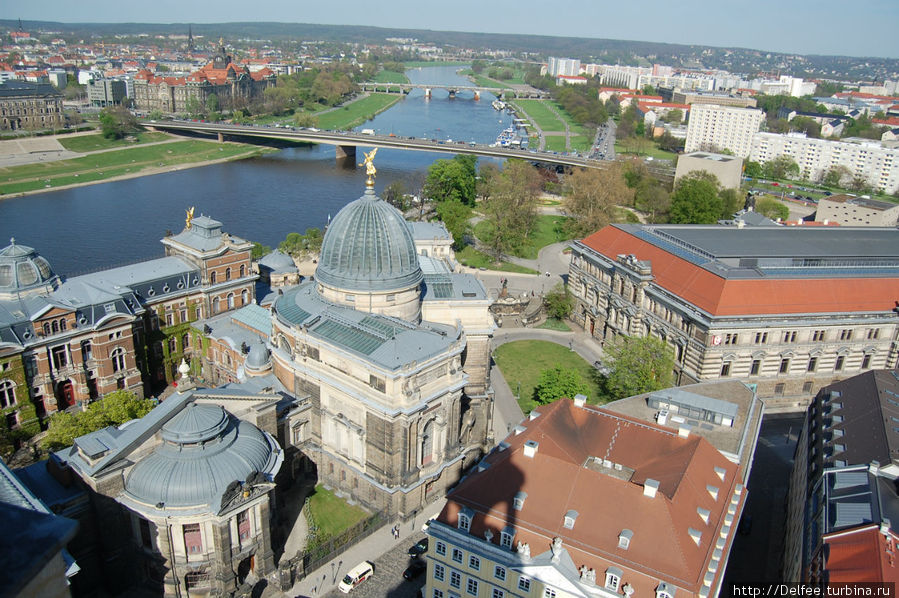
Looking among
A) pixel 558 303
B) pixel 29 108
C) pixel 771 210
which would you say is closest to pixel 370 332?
pixel 558 303

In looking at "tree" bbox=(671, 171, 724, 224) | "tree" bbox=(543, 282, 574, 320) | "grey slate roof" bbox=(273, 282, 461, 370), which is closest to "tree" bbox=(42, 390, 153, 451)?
"grey slate roof" bbox=(273, 282, 461, 370)

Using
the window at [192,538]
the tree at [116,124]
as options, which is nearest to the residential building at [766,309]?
the window at [192,538]

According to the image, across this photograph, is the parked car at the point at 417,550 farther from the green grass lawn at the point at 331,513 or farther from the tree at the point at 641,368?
the tree at the point at 641,368

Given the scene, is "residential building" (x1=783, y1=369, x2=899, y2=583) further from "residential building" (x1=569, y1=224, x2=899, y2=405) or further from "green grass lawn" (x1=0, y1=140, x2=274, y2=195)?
"green grass lawn" (x1=0, y1=140, x2=274, y2=195)

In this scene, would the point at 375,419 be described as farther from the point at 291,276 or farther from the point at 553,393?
the point at 291,276

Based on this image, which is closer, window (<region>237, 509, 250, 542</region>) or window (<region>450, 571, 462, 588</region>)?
window (<region>450, 571, 462, 588</region>)

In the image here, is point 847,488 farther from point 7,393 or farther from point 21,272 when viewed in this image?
point 21,272
